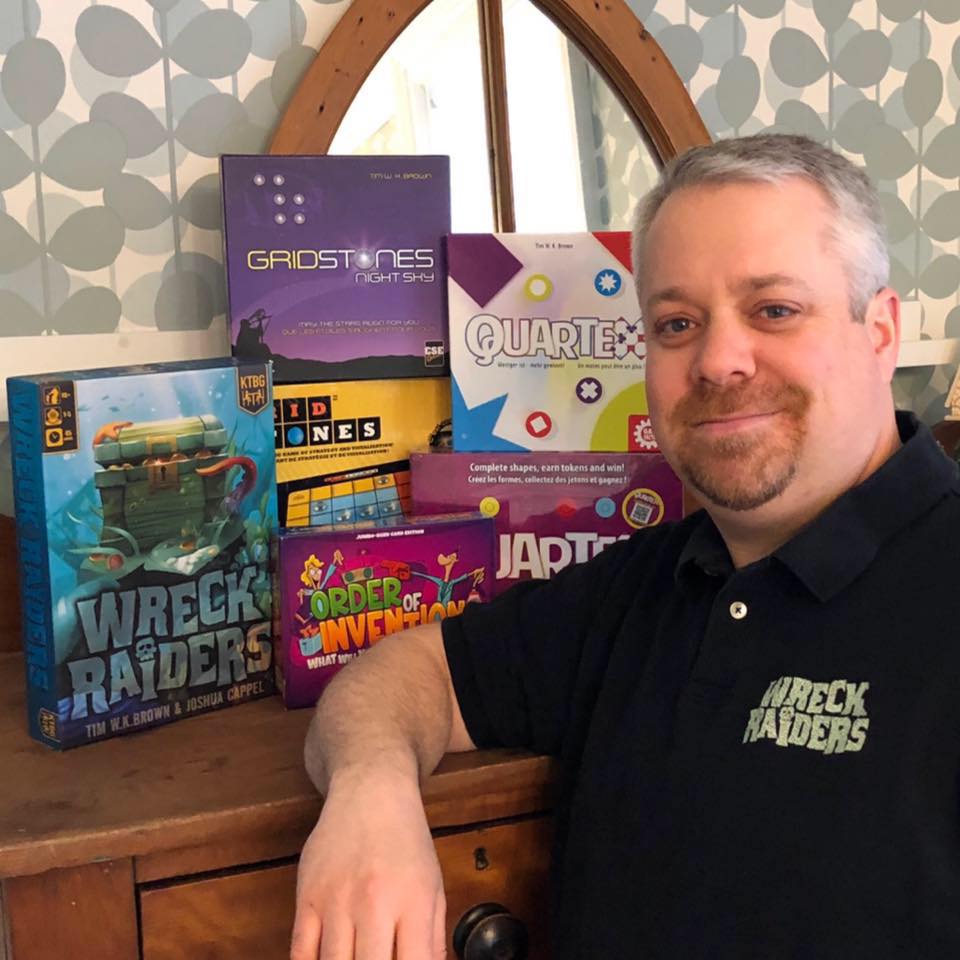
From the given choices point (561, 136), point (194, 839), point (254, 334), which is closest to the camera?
point (194, 839)

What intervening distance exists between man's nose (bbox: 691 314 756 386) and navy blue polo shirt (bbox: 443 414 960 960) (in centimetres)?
14

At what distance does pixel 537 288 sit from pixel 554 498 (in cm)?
25

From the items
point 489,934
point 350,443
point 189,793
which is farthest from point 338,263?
point 489,934

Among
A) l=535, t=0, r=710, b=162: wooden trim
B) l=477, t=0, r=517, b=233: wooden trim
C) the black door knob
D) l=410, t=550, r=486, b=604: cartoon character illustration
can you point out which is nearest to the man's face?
l=410, t=550, r=486, b=604: cartoon character illustration

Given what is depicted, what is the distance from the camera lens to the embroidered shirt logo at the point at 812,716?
2.88ft

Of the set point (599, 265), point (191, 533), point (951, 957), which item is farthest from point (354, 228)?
point (951, 957)

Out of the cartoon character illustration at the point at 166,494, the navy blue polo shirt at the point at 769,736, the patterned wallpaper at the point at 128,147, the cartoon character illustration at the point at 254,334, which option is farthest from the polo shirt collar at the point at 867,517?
the patterned wallpaper at the point at 128,147

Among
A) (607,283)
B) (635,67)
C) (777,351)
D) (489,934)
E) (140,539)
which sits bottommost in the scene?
(489,934)

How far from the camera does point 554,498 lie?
1374 millimetres

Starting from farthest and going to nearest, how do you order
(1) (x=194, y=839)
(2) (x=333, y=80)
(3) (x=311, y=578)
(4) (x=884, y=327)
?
(2) (x=333, y=80) → (3) (x=311, y=578) → (4) (x=884, y=327) → (1) (x=194, y=839)

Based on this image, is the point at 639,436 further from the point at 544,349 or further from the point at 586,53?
the point at 586,53

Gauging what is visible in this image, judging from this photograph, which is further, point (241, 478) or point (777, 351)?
point (241, 478)

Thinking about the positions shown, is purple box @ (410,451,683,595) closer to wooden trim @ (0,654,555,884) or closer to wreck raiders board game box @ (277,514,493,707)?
wreck raiders board game box @ (277,514,493,707)

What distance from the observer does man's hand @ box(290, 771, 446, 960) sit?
0.84 metres
